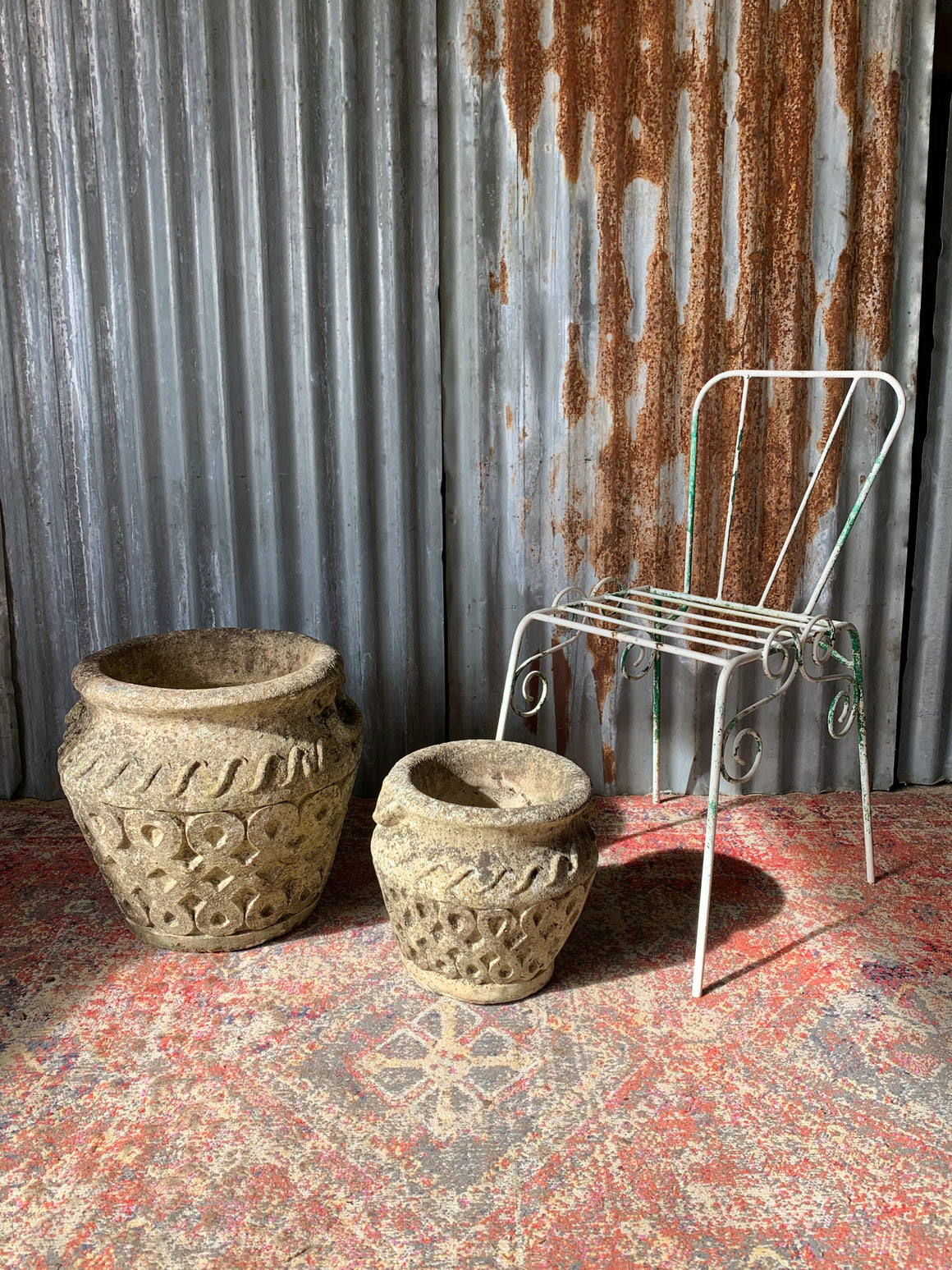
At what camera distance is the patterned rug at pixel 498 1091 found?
5.32ft

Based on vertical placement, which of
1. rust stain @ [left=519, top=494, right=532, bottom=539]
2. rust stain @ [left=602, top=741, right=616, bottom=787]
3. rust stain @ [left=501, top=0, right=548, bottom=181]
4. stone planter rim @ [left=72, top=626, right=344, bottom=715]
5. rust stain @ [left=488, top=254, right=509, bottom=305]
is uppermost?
rust stain @ [left=501, top=0, right=548, bottom=181]

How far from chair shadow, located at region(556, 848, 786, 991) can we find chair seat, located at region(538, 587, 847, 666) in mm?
607

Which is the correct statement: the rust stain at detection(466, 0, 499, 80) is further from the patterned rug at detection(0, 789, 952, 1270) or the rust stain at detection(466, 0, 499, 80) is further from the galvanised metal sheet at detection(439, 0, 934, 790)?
the patterned rug at detection(0, 789, 952, 1270)

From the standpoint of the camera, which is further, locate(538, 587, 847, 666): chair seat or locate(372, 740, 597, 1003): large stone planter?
locate(538, 587, 847, 666): chair seat

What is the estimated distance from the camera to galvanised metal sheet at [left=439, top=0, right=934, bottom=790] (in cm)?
288

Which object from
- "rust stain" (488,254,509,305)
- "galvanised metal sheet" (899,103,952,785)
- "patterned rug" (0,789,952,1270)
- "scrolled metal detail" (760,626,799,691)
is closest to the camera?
Result: "patterned rug" (0,789,952,1270)

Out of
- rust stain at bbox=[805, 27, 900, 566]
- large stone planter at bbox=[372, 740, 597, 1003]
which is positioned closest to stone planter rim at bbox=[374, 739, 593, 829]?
large stone planter at bbox=[372, 740, 597, 1003]

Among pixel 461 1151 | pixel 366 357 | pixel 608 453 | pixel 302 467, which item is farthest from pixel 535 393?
pixel 461 1151

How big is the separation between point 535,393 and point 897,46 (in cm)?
139

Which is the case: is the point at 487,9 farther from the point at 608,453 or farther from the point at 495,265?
the point at 608,453

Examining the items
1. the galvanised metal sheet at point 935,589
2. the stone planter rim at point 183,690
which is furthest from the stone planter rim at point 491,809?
the galvanised metal sheet at point 935,589

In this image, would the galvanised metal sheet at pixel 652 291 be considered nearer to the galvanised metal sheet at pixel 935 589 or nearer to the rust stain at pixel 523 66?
the rust stain at pixel 523 66

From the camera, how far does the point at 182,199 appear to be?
9.61 ft

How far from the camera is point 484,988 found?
2215 mm
